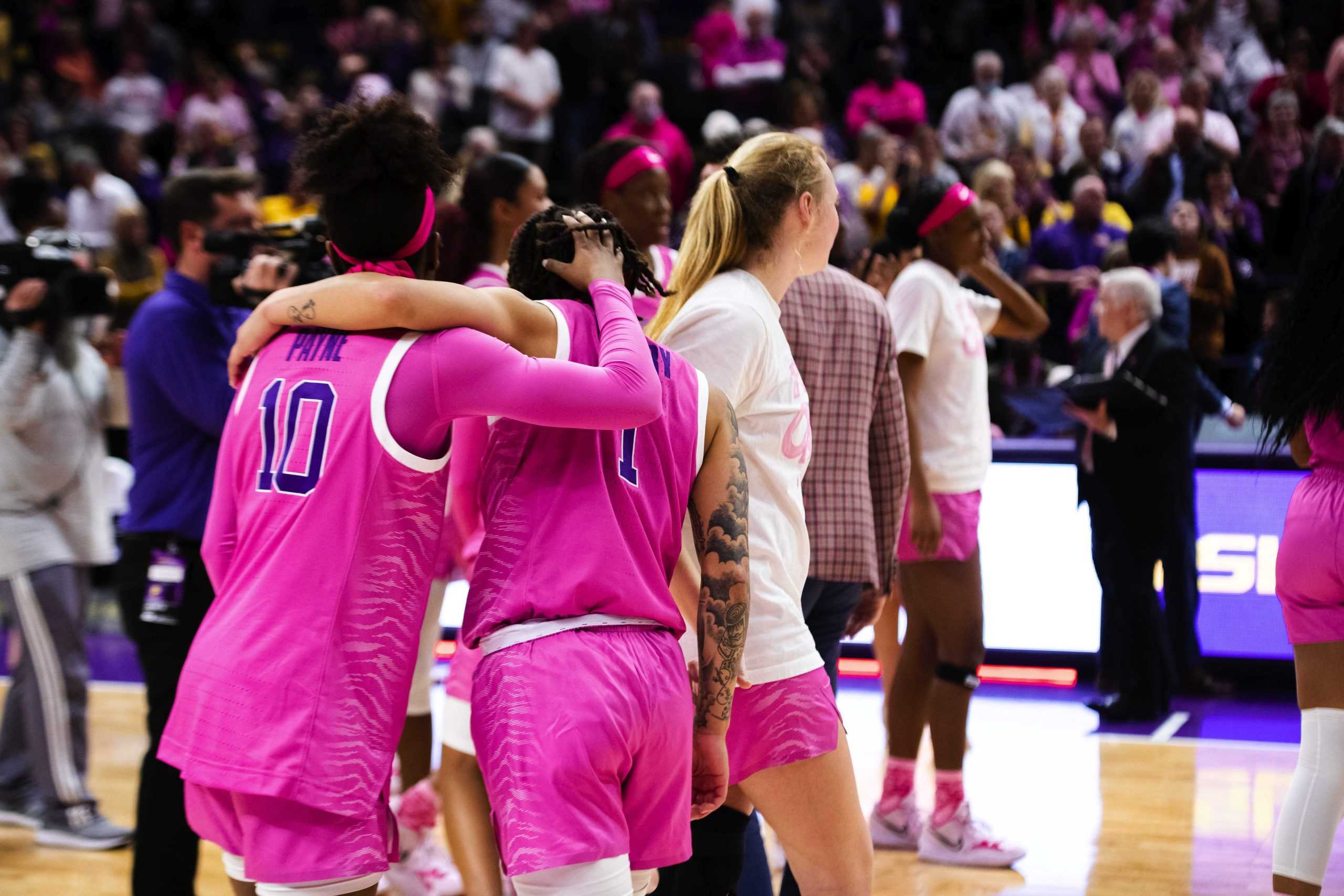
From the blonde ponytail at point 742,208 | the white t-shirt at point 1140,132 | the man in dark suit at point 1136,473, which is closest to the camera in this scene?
the blonde ponytail at point 742,208

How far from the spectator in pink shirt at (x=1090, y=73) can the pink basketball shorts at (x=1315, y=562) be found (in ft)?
28.6

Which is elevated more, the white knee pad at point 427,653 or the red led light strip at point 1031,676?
the white knee pad at point 427,653

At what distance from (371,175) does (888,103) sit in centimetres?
996

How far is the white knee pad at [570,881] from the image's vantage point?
2.02 m

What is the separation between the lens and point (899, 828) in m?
4.52

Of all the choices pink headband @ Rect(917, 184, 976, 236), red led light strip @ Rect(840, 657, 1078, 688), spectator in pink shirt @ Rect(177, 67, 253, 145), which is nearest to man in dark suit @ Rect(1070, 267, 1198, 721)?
red led light strip @ Rect(840, 657, 1078, 688)

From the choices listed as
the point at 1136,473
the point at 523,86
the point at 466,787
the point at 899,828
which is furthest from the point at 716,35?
the point at 466,787

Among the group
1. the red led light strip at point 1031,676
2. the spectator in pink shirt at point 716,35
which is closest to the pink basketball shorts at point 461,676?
the red led light strip at point 1031,676

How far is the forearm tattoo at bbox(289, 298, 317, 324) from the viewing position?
217cm

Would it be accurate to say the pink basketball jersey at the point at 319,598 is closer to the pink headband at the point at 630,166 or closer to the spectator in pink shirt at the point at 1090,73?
the pink headband at the point at 630,166

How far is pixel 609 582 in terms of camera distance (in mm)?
2113

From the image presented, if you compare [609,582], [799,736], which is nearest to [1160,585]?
[799,736]

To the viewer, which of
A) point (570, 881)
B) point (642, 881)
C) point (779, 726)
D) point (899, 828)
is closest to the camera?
point (570, 881)

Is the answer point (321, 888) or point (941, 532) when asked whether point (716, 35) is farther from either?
point (321, 888)
